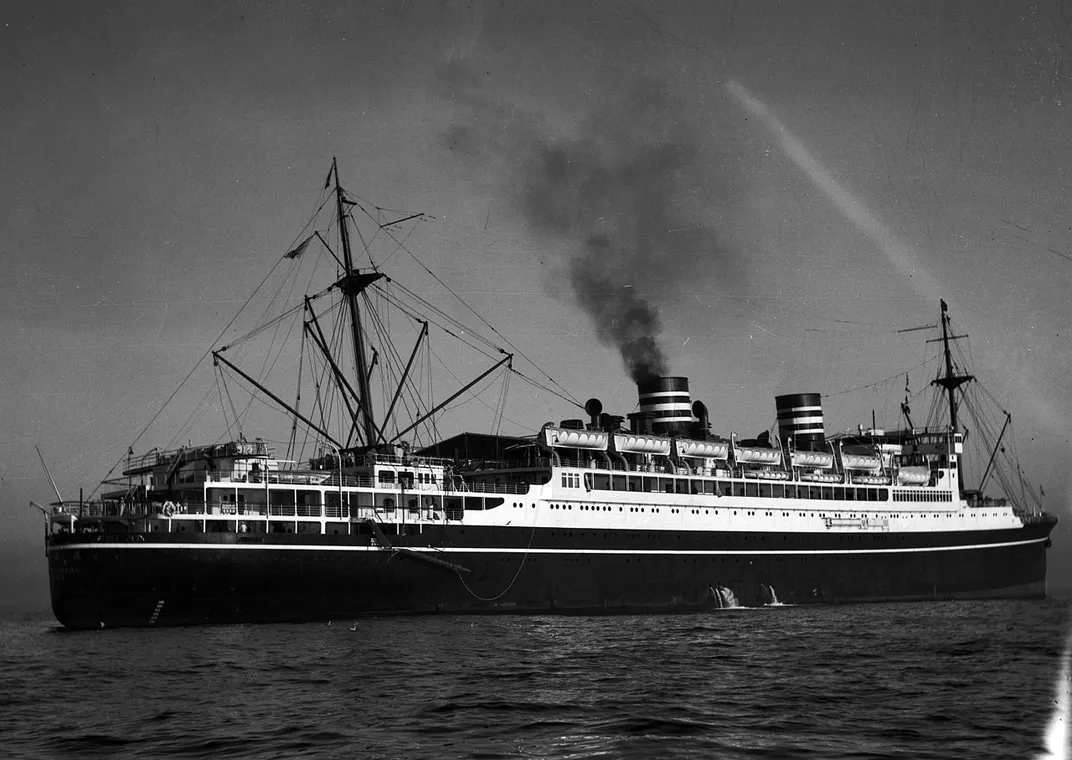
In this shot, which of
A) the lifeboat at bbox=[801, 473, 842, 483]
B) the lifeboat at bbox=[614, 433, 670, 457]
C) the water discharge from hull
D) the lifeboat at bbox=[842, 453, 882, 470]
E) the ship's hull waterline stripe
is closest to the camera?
the ship's hull waterline stripe

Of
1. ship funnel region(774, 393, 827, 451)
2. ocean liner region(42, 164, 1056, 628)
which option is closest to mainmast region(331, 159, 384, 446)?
ocean liner region(42, 164, 1056, 628)

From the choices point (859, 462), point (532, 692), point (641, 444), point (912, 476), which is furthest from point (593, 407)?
point (532, 692)

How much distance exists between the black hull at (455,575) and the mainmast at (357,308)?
313 inches

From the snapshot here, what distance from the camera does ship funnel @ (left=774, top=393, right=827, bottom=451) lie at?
7700 centimetres

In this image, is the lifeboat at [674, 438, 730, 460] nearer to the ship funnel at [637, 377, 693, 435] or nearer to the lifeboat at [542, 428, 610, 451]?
the ship funnel at [637, 377, 693, 435]

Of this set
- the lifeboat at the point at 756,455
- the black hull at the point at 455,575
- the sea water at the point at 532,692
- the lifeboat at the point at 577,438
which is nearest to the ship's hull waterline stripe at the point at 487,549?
the black hull at the point at 455,575

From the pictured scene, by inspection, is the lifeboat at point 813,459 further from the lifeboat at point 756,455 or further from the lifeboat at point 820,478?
the lifeboat at point 756,455

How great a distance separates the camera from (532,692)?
26016 millimetres

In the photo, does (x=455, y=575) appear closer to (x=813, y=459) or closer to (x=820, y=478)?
(x=820, y=478)

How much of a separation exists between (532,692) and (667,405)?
42.4 meters

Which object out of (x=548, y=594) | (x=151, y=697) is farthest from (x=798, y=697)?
(x=548, y=594)

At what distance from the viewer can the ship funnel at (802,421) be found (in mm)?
77000

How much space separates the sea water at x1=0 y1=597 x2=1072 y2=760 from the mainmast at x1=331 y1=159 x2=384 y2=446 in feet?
50.5

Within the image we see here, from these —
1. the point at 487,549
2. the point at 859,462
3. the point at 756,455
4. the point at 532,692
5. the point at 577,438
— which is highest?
the point at 577,438
